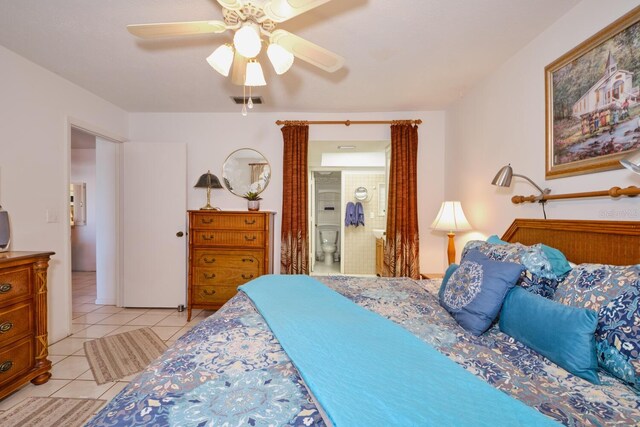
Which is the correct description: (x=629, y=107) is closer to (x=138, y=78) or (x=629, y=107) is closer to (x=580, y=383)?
(x=580, y=383)

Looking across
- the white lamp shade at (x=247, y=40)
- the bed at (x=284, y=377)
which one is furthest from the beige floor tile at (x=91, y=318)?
the white lamp shade at (x=247, y=40)

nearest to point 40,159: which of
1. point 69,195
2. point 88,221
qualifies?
point 69,195

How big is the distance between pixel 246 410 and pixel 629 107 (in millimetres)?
2018

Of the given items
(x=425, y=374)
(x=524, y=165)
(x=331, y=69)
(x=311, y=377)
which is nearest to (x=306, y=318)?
(x=311, y=377)

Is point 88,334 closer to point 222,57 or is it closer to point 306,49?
point 222,57

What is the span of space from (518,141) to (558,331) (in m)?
1.61

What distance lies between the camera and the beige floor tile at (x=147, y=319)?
3.06 meters

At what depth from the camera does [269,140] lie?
3.59 metres

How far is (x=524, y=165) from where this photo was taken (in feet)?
6.88

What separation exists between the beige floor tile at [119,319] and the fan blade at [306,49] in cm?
317

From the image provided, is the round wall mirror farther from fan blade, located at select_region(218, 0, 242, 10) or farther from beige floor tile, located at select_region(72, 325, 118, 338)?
fan blade, located at select_region(218, 0, 242, 10)

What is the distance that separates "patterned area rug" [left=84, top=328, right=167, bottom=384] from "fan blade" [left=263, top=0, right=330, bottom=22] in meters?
2.53

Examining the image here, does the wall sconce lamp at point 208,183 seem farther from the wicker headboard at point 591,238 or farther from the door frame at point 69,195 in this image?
the wicker headboard at point 591,238

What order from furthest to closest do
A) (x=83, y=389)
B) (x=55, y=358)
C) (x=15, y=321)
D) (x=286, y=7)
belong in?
(x=55, y=358), (x=83, y=389), (x=15, y=321), (x=286, y=7)
